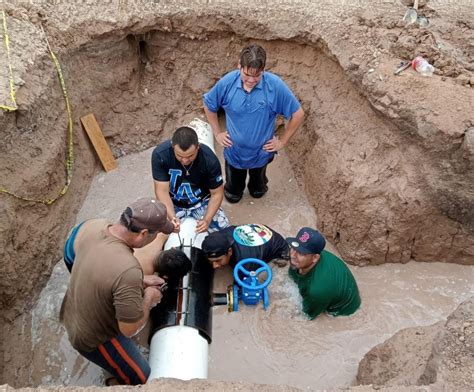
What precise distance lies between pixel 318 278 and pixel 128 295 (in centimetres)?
202

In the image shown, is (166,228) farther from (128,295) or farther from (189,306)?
(189,306)

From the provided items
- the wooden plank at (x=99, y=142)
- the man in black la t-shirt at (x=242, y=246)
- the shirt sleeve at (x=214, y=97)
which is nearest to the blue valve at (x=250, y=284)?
the man in black la t-shirt at (x=242, y=246)

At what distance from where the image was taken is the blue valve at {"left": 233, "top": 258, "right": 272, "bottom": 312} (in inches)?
192

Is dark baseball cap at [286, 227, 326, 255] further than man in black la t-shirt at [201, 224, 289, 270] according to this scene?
No

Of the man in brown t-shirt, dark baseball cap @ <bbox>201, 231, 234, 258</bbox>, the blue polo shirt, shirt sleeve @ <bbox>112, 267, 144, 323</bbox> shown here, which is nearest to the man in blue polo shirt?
the blue polo shirt

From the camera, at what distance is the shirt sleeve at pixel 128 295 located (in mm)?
3273

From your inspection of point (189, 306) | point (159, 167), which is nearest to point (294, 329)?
point (189, 306)

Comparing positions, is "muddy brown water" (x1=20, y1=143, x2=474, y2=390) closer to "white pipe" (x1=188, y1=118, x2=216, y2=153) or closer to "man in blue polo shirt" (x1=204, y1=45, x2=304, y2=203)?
"man in blue polo shirt" (x1=204, y1=45, x2=304, y2=203)

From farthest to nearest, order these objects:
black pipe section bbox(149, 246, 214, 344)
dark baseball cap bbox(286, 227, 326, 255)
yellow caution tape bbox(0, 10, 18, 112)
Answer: yellow caution tape bbox(0, 10, 18, 112) < dark baseball cap bbox(286, 227, 326, 255) < black pipe section bbox(149, 246, 214, 344)

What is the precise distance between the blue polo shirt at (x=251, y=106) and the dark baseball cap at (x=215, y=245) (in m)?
1.19

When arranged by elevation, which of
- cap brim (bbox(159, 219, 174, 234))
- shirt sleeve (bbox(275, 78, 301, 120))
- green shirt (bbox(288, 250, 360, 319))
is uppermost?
cap brim (bbox(159, 219, 174, 234))

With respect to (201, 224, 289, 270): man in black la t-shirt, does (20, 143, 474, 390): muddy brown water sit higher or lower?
lower

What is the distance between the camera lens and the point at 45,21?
6.17m

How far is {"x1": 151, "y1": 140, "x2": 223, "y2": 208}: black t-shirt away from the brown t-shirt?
1.43 m
